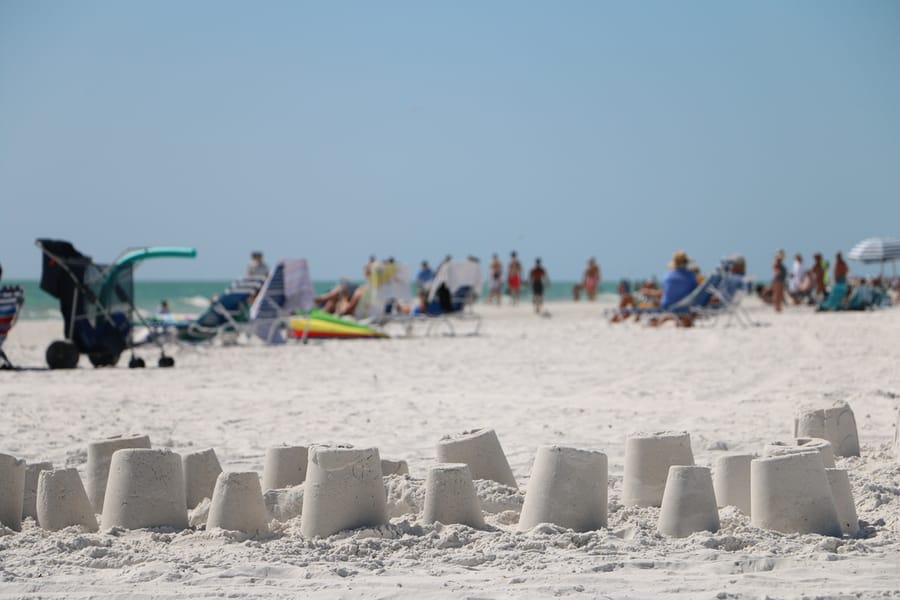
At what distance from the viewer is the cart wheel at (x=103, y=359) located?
11.9 meters

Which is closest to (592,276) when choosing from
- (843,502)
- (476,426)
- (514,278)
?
(514,278)

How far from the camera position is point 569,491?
4.13 m

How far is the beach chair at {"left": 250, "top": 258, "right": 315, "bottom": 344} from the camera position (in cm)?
1516

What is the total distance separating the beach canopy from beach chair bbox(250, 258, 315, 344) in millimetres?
17986

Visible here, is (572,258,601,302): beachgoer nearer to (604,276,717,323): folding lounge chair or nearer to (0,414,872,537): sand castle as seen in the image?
(604,276,717,323): folding lounge chair

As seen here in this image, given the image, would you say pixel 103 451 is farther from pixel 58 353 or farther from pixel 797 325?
pixel 797 325

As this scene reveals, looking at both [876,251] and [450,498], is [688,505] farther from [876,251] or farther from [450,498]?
[876,251]

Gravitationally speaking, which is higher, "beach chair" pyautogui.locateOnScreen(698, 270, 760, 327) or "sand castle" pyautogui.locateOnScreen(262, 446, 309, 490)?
"beach chair" pyautogui.locateOnScreen(698, 270, 760, 327)

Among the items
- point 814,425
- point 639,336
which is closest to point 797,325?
point 639,336

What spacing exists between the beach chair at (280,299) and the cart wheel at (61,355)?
12.8 feet

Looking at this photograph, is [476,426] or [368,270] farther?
[368,270]

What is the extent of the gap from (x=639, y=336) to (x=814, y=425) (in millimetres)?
9946

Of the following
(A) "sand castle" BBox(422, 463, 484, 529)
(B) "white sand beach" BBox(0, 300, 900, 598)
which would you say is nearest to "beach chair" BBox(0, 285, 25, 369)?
(B) "white sand beach" BBox(0, 300, 900, 598)

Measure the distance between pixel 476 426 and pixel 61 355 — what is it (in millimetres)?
5915
